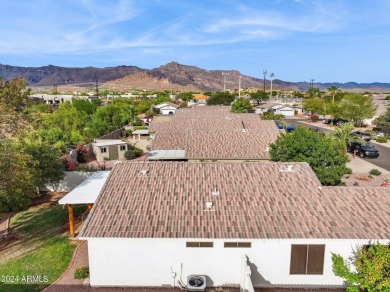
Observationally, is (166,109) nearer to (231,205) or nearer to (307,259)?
(231,205)

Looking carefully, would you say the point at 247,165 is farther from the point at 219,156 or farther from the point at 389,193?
the point at 219,156

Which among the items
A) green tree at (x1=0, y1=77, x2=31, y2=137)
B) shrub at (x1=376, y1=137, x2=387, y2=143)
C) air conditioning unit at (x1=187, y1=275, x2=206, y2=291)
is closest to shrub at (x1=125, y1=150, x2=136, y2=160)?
green tree at (x1=0, y1=77, x2=31, y2=137)

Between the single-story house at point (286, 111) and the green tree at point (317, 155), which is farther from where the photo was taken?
the single-story house at point (286, 111)

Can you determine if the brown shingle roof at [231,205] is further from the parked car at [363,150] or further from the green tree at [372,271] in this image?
the parked car at [363,150]

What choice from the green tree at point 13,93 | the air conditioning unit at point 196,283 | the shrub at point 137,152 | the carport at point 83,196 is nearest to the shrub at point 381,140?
the shrub at point 137,152

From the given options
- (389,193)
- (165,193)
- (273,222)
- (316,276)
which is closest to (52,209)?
(165,193)
